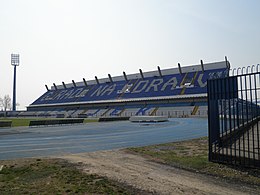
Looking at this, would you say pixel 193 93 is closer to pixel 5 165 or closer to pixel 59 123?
pixel 59 123

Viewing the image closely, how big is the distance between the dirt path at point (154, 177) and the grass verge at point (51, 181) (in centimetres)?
48

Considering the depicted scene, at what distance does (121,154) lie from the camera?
11312 mm

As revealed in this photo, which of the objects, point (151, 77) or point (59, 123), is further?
point (151, 77)

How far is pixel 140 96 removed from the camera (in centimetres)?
7412

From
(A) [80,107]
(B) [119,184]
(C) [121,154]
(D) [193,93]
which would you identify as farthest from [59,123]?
(A) [80,107]

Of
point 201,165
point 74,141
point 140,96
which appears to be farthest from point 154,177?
point 140,96

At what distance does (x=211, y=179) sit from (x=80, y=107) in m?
81.3

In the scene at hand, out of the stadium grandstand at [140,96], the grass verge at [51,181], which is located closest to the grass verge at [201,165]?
the grass verge at [51,181]

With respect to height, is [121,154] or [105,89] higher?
[105,89]

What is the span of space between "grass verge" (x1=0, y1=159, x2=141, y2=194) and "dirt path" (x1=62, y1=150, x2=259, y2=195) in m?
0.48

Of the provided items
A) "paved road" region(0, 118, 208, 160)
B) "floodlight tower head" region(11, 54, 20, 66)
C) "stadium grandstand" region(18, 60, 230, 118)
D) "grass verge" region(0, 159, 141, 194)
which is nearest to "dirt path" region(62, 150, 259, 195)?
"grass verge" region(0, 159, 141, 194)

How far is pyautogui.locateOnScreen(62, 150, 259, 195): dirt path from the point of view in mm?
6059

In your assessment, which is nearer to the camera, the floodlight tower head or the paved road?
the paved road

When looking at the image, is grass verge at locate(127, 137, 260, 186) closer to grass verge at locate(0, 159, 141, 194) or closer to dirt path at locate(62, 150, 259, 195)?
dirt path at locate(62, 150, 259, 195)
